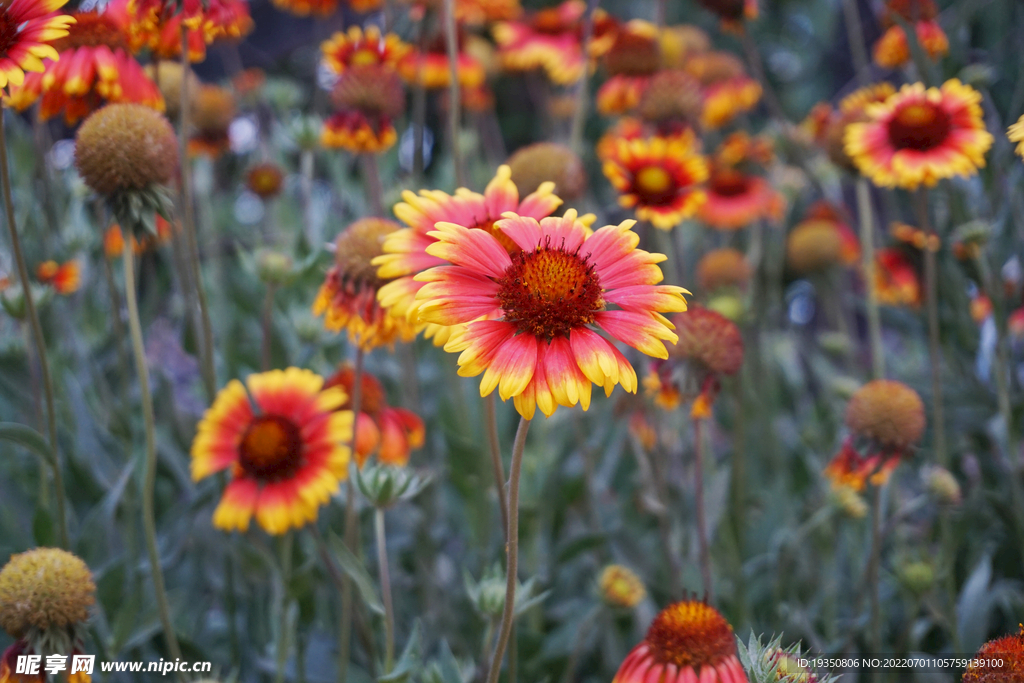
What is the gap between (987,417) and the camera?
1486 mm

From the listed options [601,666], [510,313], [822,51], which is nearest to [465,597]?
[601,666]

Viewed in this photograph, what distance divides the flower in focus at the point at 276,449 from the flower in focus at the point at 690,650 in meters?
0.49

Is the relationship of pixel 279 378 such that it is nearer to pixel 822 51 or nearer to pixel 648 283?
pixel 648 283

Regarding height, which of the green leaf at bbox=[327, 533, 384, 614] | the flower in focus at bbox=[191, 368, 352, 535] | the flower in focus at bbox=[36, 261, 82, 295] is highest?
the flower in focus at bbox=[36, 261, 82, 295]

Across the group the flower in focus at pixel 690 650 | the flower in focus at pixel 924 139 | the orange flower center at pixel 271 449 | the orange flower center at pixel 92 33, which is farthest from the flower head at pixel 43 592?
the flower in focus at pixel 924 139

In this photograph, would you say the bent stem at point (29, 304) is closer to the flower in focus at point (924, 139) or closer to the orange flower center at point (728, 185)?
the flower in focus at point (924, 139)

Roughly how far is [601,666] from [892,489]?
0.75 meters

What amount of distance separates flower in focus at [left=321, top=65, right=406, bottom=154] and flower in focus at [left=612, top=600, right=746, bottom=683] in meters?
1.08

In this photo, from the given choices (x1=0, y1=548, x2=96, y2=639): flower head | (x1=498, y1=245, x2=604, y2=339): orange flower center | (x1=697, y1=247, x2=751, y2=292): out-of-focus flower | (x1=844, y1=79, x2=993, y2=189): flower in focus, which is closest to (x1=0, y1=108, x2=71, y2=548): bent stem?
(x1=0, y1=548, x2=96, y2=639): flower head

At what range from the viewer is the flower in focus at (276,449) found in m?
1.04

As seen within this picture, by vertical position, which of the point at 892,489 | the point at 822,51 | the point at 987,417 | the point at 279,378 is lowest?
the point at 892,489

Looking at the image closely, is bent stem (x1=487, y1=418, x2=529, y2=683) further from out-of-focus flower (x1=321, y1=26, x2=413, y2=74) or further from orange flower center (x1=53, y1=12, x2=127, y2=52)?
out-of-focus flower (x1=321, y1=26, x2=413, y2=74)

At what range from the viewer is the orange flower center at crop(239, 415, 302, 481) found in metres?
1.09

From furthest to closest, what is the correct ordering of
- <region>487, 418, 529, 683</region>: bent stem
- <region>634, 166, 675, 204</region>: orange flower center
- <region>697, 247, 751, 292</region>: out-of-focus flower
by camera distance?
<region>697, 247, 751, 292</region>: out-of-focus flower → <region>634, 166, 675, 204</region>: orange flower center → <region>487, 418, 529, 683</region>: bent stem
